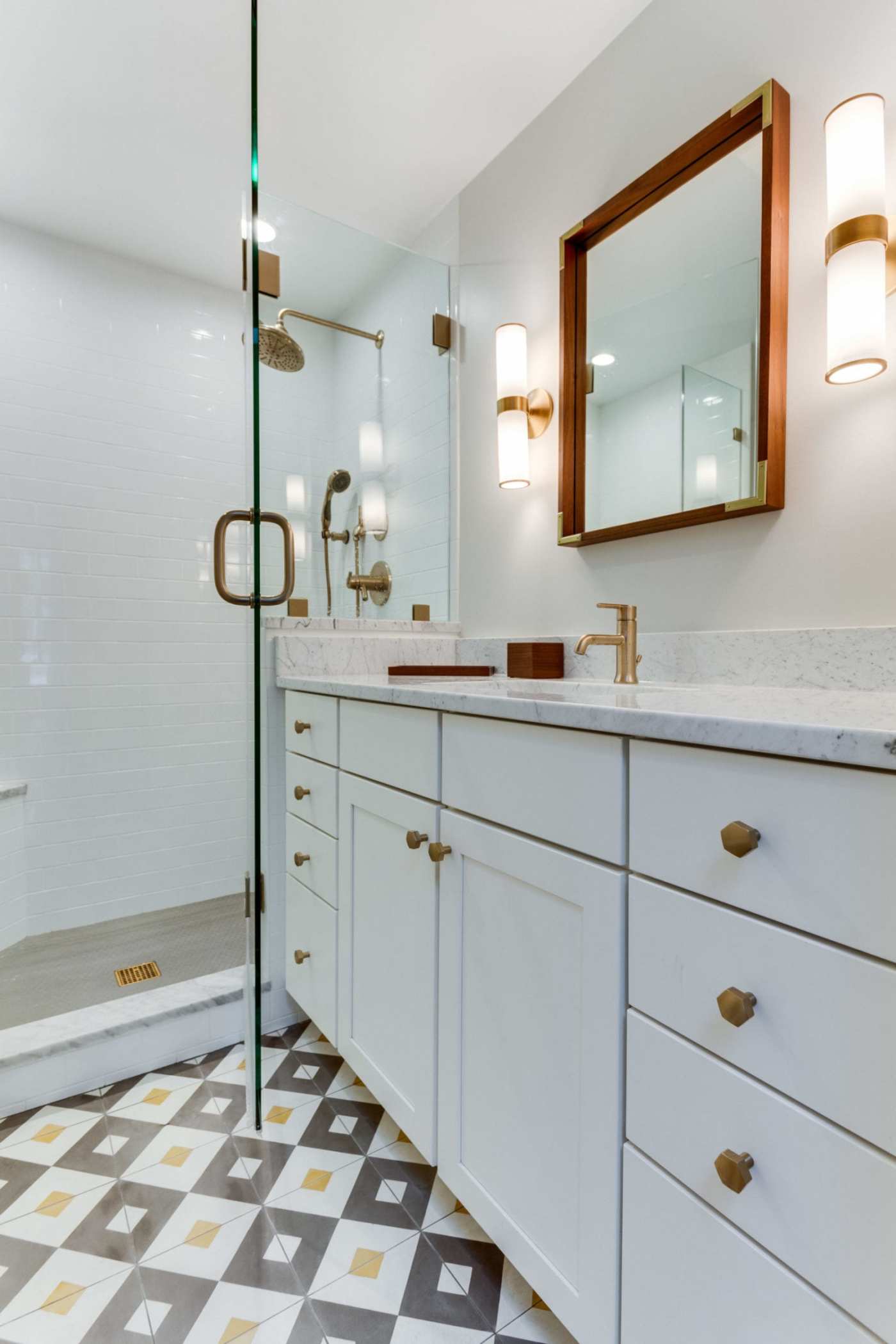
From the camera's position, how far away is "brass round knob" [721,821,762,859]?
57 cm

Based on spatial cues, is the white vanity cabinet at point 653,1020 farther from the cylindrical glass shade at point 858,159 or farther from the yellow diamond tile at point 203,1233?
the cylindrical glass shade at point 858,159

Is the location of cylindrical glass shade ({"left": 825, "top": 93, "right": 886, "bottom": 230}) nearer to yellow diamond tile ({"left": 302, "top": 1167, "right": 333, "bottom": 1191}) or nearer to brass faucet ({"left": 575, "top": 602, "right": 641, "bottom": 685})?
brass faucet ({"left": 575, "top": 602, "right": 641, "bottom": 685})

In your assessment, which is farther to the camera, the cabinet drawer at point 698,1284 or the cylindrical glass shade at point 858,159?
the cylindrical glass shade at point 858,159

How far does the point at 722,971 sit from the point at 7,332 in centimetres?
270

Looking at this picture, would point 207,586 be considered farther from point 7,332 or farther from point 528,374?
point 528,374

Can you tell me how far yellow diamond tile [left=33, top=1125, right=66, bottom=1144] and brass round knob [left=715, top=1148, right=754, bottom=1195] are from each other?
1380mm

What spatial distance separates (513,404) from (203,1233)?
71.9 inches

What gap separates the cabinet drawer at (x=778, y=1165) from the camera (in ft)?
1.64

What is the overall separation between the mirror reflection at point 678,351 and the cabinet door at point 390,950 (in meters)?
0.82

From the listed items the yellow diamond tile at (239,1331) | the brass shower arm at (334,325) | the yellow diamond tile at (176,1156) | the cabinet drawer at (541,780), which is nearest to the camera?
the cabinet drawer at (541,780)

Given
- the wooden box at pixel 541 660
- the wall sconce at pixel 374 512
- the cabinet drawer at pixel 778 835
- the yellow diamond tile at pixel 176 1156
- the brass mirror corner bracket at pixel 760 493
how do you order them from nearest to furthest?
1. the cabinet drawer at pixel 778 835
2. the brass mirror corner bracket at pixel 760 493
3. the yellow diamond tile at pixel 176 1156
4. the wooden box at pixel 541 660
5. the wall sconce at pixel 374 512

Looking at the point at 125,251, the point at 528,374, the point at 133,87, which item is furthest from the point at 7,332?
the point at 528,374

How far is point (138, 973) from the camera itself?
1846 mm

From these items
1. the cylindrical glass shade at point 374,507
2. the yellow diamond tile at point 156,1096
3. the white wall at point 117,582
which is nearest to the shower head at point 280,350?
the cylindrical glass shade at point 374,507
